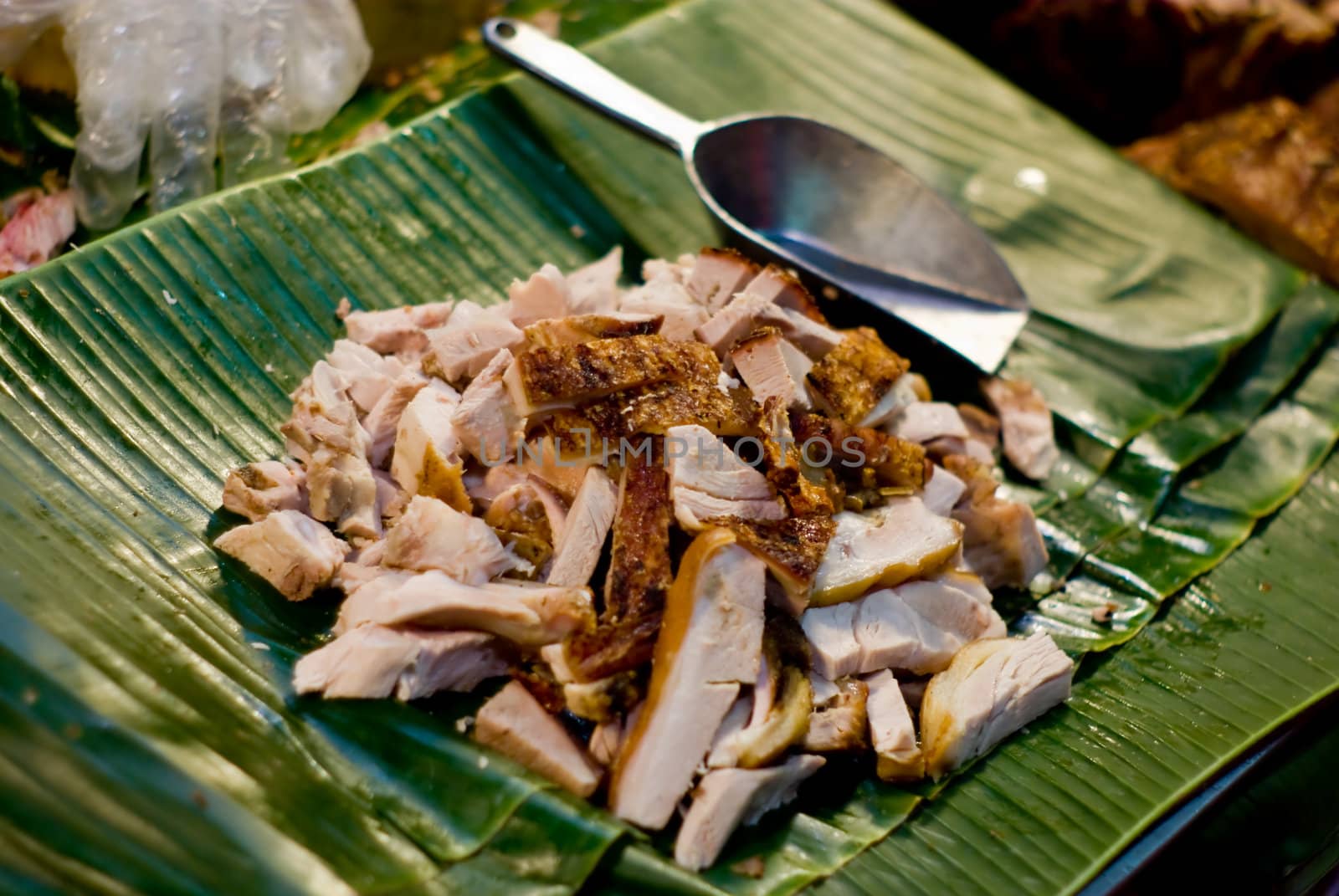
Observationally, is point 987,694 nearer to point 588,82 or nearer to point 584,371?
point 584,371

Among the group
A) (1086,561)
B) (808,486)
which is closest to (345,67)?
(808,486)

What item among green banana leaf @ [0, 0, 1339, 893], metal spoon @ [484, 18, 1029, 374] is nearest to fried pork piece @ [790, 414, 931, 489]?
green banana leaf @ [0, 0, 1339, 893]

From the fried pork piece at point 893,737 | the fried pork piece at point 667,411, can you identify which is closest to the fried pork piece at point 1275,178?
the fried pork piece at point 667,411

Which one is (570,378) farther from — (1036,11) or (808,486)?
(1036,11)

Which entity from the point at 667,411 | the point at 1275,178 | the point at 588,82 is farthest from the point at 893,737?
the point at 1275,178

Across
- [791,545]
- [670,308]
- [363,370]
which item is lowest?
[363,370]

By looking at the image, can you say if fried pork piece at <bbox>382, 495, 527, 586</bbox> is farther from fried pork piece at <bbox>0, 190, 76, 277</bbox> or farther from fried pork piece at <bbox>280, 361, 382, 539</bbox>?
fried pork piece at <bbox>0, 190, 76, 277</bbox>
